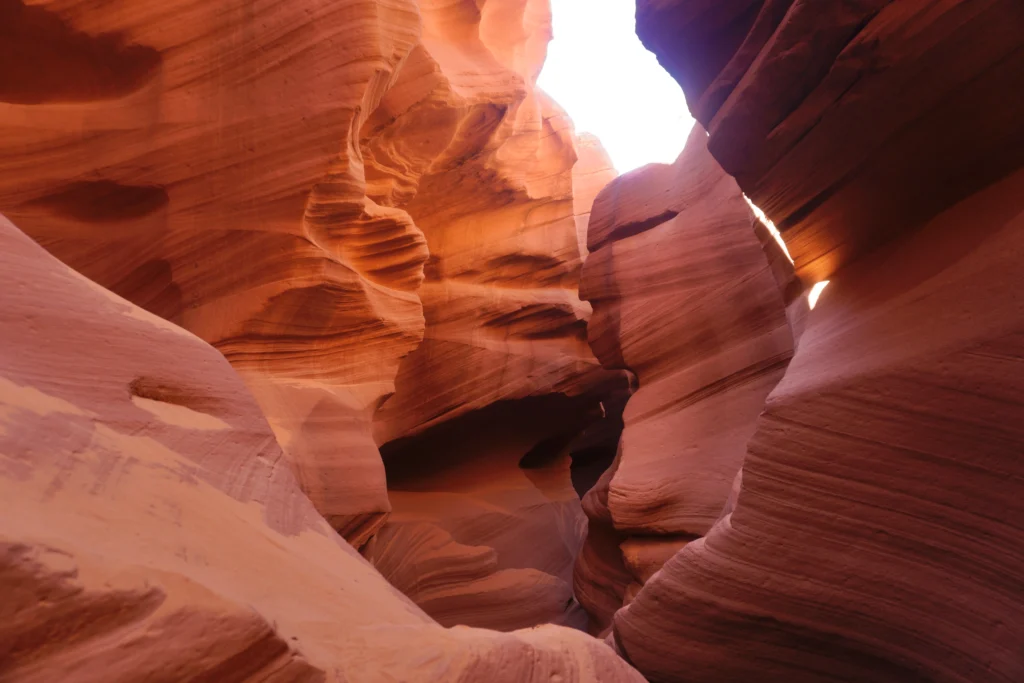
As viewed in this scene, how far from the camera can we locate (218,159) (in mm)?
5266

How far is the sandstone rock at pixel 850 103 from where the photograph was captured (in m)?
3.00

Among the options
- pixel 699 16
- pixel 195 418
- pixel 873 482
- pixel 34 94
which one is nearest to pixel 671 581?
pixel 873 482

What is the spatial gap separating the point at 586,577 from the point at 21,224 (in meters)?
6.02

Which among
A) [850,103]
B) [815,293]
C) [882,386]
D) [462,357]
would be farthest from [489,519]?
[850,103]

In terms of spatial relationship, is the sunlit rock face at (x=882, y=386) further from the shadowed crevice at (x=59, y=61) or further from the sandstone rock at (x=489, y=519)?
the shadowed crevice at (x=59, y=61)

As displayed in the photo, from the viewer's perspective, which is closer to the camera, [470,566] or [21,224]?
[21,224]

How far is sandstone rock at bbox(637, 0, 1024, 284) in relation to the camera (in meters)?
3.00

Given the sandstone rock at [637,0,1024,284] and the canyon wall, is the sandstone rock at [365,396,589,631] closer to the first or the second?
the canyon wall

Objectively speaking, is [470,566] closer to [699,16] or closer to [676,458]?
[676,458]

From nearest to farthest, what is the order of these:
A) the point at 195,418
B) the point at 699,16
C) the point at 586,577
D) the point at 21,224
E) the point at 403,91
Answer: the point at 195,418, the point at 699,16, the point at 21,224, the point at 403,91, the point at 586,577

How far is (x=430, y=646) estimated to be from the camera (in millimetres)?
1920

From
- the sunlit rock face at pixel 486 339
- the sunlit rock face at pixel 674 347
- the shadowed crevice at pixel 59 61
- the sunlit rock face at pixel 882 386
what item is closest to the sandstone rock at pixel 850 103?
the sunlit rock face at pixel 882 386

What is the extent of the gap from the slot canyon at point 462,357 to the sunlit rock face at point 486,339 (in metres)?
0.07

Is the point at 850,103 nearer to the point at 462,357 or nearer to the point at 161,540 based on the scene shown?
the point at 161,540
